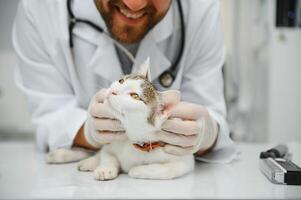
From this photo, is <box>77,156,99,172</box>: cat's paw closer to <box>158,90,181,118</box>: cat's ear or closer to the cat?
the cat

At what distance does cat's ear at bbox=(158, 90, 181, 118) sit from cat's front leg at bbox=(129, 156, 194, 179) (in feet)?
0.35

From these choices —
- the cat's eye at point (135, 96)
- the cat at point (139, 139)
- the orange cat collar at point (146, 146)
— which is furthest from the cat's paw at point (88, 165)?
the cat's eye at point (135, 96)

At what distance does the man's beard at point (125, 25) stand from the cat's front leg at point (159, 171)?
0.31 m

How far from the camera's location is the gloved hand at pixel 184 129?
72 centimetres

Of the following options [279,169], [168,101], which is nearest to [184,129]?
[168,101]

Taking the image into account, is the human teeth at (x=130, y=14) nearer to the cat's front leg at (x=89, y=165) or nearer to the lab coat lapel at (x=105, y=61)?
the lab coat lapel at (x=105, y=61)

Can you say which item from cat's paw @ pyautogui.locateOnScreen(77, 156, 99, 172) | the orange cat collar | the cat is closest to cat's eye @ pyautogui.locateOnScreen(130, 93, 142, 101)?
the cat

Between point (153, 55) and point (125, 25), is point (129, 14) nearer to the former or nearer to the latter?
point (125, 25)

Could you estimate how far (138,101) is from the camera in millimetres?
620

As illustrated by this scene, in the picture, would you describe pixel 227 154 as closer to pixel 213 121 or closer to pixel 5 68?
pixel 213 121

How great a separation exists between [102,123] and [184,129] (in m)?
0.16

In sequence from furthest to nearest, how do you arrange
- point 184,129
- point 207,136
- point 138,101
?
point 207,136
point 184,129
point 138,101

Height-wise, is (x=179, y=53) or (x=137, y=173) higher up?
(x=179, y=53)

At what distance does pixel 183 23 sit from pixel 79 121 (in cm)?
37
